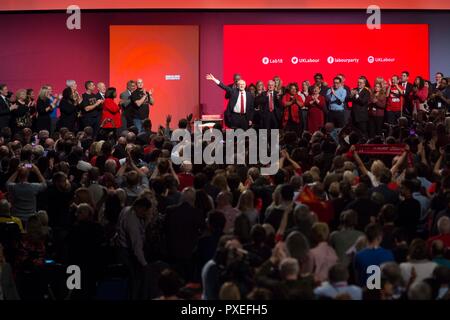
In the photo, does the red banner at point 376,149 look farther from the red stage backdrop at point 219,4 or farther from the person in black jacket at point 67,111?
the red stage backdrop at point 219,4

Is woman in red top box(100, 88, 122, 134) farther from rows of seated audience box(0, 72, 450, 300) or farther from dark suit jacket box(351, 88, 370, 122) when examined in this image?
rows of seated audience box(0, 72, 450, 300)

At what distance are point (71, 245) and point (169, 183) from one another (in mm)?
1610

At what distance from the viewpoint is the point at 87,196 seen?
393 inches

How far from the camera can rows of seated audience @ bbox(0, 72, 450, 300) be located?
7.75 meters

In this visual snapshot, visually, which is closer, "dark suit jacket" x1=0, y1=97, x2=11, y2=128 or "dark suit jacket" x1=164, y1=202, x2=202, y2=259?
"dark suit jacket" x1=164, y1=202, x2=202, y2=259

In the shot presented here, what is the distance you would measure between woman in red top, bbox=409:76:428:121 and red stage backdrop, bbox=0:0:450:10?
10.2 ft

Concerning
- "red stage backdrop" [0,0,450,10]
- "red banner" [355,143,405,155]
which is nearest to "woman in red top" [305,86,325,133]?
"red stage backdrop" [0,0,450,10]

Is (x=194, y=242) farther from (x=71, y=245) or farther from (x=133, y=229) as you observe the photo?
(x=71, y=245)

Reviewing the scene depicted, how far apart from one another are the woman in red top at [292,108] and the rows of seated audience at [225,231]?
6.85 m

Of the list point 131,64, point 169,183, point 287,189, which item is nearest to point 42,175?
point 169,183

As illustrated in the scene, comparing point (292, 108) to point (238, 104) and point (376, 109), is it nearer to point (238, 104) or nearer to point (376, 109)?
point (238, 104)

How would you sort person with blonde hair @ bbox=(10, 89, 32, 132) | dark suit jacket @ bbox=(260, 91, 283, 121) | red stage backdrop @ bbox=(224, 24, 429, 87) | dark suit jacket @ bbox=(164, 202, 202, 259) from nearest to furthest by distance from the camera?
dark suit jacket @ bbox=(164, 202, 202, 259), person with blonde hair @ bbox=(10, 89, 32, 132), dark suit jacket @ bbox=(260, 91, 283, 121), red stage backdrop @ bbox=(224, 24, 429, 87)

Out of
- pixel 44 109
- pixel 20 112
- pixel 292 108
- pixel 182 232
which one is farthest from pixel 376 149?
pixel 20 112

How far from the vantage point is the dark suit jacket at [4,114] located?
1895 cm
